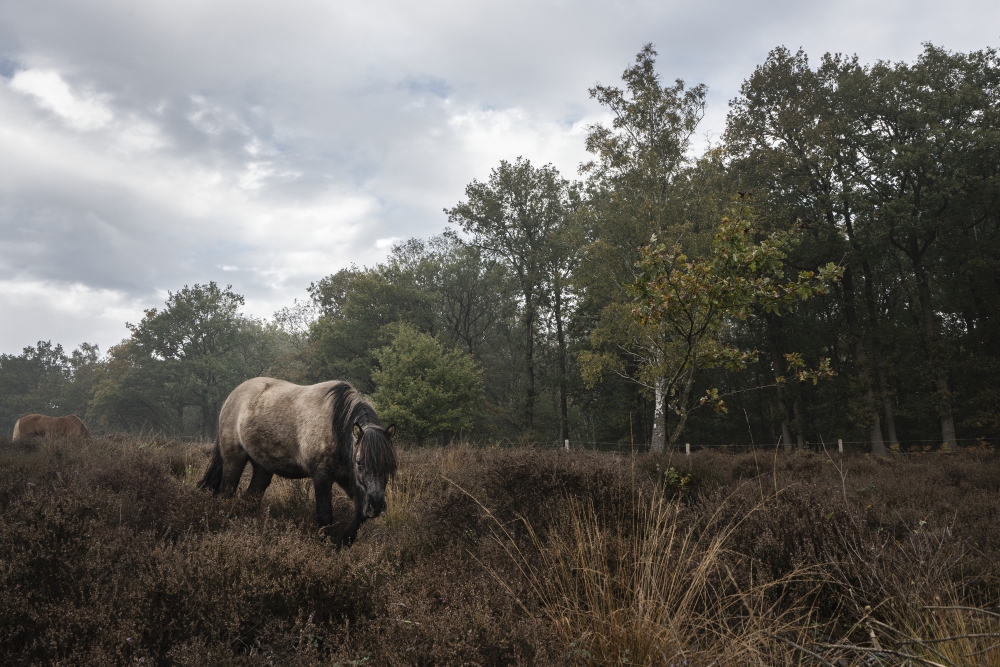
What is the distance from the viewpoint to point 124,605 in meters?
2.93

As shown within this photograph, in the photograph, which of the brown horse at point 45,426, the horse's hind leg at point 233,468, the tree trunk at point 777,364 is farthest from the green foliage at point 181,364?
the horse's hind leg at point 233,468

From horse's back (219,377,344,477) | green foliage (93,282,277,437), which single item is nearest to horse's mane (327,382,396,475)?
horse's back (219,377,344,477)

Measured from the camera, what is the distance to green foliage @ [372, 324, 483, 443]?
28781mm

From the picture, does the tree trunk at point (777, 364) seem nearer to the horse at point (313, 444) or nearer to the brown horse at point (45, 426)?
the horse at point (313, 444)

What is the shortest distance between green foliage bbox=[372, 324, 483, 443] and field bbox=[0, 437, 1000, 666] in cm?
2333

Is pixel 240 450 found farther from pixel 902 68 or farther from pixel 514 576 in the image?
pixel 902 68

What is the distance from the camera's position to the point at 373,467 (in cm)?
502

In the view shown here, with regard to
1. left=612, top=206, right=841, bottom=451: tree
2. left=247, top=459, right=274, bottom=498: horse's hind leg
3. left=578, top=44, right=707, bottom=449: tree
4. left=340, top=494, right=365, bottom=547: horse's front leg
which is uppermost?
left=578, top=44, right=707, bottom=449: tree

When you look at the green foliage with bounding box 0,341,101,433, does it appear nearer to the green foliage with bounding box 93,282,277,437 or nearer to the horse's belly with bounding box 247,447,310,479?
the green foliage with bounding box 93,282,277,437

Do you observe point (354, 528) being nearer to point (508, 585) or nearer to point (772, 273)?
point (508, 585)

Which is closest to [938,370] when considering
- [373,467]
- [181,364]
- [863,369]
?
[863,369]

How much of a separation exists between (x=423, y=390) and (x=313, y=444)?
75.9 feet

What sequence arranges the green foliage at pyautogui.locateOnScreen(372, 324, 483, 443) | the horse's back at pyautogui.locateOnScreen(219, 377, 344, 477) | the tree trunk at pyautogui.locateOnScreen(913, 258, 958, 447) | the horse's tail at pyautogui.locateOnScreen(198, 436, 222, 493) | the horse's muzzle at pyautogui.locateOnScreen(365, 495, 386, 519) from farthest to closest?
the green foliage at pyautogui.locateOnScreen(372, 324, 483, 443)
the tree trunk at pyautogui.locateOnScreen(913, 258, 958, 447)
the horse's tail at pyautogui.locateOnScreen(198, 436, 222, 493)
the horse's back at pyautogui.locateOnScreen(219, 377, 344, 477)
the horse's muzzle at pyautogui.locateOnScreen(365, 495, 386, 519)

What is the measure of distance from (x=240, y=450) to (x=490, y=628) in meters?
5.10
